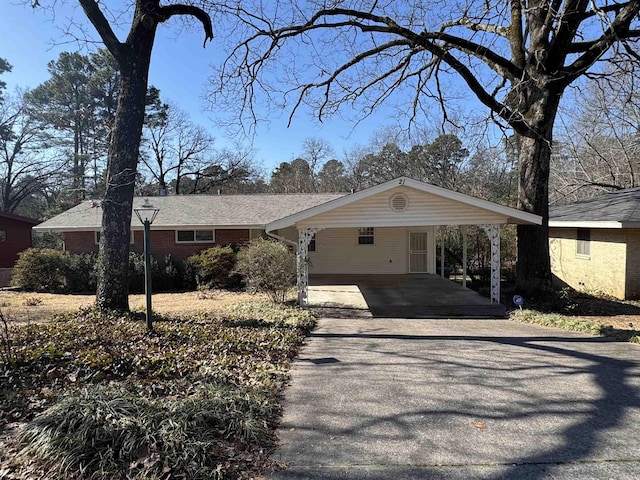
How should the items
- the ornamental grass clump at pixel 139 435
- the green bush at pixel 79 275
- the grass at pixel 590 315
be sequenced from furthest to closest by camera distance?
the green bush at pixel 79 275 < the grass at pixel 590 315 < the ornamental grass clump at pixel 139 435

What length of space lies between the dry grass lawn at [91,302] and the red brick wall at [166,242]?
3.22 metres

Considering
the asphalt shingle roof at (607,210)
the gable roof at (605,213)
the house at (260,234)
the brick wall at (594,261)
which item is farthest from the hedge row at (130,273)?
the brick wall at (594,261)

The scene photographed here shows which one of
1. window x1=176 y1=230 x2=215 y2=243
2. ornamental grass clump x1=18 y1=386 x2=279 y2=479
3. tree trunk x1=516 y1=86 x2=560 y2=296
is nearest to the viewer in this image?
ornamental grass clump x1=18 y1=386 x2=279 y2=479

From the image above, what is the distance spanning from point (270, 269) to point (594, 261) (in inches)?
443

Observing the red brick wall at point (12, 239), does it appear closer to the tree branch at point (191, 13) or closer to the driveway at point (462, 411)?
the tree branch at point (191, 13)


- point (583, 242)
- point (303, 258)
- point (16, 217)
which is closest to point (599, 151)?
point (583, 242)

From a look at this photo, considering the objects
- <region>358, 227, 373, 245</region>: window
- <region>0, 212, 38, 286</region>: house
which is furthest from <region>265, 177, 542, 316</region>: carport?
<region>0, 212, 38, 286</region>: house

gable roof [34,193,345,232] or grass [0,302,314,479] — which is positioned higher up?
gable roof [34,193,345,232]

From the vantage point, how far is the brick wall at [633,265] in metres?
11.5

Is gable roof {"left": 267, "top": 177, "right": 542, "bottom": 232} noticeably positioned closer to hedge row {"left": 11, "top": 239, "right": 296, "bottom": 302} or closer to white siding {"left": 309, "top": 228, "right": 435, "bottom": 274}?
hedge row {"left": 11, "top": 239, "right": 296, "bottom": 302}

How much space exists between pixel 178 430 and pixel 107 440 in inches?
20.8

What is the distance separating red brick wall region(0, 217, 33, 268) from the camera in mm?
20344

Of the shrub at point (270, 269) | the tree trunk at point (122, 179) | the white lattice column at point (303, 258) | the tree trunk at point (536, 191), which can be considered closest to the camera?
the tree trunk at point (122, 179)

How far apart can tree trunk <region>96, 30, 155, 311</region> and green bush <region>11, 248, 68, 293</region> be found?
31.2 ft
